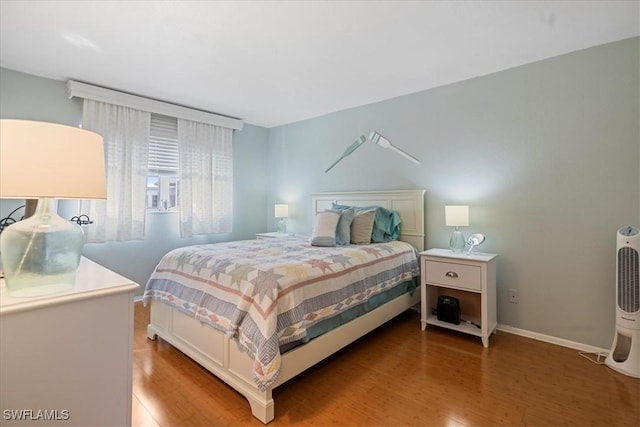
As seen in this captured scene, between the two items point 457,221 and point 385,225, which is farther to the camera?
point 385,225

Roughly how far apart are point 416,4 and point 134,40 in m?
2.08

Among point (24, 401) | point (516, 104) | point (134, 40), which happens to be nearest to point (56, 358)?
point (24, 401)

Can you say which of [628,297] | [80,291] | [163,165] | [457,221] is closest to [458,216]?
[457,221]

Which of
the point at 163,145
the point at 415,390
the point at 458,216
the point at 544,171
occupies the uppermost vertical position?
the point at 163,145

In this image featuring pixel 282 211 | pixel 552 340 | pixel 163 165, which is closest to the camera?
pixel 552 340

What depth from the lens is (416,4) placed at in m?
1.92

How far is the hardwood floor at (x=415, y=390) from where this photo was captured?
164 cm

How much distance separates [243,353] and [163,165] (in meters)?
2.94

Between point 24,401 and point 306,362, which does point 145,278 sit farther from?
point 24,401

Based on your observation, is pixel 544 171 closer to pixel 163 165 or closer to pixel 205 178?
pixel 205 178

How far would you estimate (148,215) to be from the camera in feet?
12.2

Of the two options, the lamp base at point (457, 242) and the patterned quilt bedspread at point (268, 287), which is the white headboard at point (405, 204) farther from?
the patterned quilt bedspread at point (268, 287)

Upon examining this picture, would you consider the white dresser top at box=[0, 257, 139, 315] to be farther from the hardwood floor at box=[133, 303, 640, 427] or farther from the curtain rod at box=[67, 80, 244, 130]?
the curtain rod at box=[67, 80, 244, 130]

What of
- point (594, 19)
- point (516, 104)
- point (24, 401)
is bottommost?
point (24, 401)
